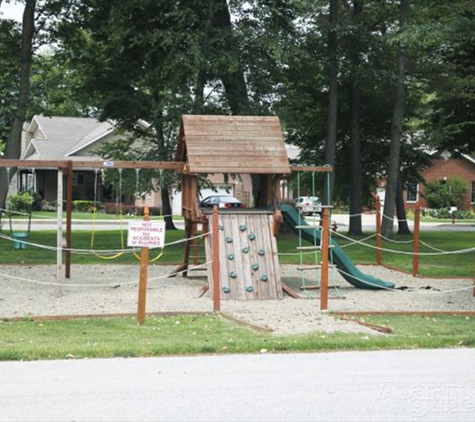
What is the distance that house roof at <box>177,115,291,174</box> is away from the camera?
17016 mm

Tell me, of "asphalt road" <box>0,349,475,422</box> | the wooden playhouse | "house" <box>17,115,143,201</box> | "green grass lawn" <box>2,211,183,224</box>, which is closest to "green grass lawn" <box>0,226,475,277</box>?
the wooden playhouse

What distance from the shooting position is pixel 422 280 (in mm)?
19969

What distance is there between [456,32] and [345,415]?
1396 cm

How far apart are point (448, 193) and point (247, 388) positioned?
58.5 m

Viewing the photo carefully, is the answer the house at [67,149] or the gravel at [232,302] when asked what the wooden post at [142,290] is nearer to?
the gravel at [232,302]

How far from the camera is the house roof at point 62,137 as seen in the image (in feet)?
193

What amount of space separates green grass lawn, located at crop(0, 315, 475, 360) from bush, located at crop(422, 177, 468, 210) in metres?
52.5

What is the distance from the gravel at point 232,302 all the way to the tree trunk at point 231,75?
8.16 metres

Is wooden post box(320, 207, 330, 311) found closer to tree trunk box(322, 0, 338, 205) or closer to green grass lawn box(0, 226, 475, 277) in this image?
green grass lawn box(0, 226, 475, 277)

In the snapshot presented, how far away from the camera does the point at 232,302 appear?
15.8 metres

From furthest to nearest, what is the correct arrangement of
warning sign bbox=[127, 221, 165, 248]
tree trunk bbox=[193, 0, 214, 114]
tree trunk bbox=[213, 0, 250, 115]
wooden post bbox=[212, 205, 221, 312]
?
tree trunk bbox=[213, 0, 250, 115], tree trunk bbox=[193, 0, 214, 114], wooden post bbox=[212, 205, 221, 312], warning sign bbox=[127, 221, 165, 248]

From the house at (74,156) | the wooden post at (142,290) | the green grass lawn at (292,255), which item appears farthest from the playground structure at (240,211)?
the house at (74,156)

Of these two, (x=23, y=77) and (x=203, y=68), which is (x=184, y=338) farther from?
(x=23, y=77)

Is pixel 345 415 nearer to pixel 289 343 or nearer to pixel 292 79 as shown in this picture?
pixel 289 343
